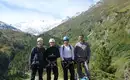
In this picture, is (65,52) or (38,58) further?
(65,52)

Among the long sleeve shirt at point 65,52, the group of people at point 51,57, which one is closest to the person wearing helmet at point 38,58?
the group of people at point 51,57

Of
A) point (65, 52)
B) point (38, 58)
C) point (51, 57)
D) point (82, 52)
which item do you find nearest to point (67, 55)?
point (65, 52)

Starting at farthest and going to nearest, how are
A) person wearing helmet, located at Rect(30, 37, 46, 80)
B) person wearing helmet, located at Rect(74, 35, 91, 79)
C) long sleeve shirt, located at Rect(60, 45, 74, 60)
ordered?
1. person wearing helmet, located at Rect(74, 35, 91, 79)
2. long sleeve shirt, located at Rect(60, 45, 74, 60)
3. person wearing helmet, located at Rect(30, 37, 46, 80)

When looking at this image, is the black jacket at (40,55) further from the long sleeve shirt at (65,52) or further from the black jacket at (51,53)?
the long sleeve shirt at (65,52)

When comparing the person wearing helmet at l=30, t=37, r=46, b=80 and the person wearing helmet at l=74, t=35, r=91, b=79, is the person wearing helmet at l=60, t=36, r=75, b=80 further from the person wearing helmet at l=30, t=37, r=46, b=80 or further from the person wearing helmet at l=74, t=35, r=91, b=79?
the person wearing helmet at l=30, t=37, r=46, b=80

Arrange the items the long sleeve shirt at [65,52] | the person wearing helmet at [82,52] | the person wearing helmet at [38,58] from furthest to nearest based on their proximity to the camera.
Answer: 1. the person wearing helmet at [82,52]
2. the long sleeve shirt at [65,52]
3. the person wearing helmet at [38,58]

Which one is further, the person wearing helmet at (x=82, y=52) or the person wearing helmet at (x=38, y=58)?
the person wearing helmet at (x=82, y=52)

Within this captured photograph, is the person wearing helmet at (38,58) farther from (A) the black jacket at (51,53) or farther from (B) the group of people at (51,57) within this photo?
(A) the black jacket at (51,53)

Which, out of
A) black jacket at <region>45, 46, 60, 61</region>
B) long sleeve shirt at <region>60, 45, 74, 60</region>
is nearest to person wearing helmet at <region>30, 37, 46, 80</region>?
black jacket at <region>45, 46, 60, 61</region>

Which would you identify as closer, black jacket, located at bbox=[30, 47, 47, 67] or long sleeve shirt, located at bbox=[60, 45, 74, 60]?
black jacket, located at bbox=[30, 47, 47, 67]

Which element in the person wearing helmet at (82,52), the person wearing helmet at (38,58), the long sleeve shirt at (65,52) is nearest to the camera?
the person wearing helmet at (38,58)

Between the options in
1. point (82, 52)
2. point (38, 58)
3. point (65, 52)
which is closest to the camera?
point (38, 58)

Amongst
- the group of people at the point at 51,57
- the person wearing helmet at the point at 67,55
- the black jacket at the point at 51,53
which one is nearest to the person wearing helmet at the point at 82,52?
the group of people at the point at 51,57

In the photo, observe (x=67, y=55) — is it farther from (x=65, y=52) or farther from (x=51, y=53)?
(x=51, y=53)
